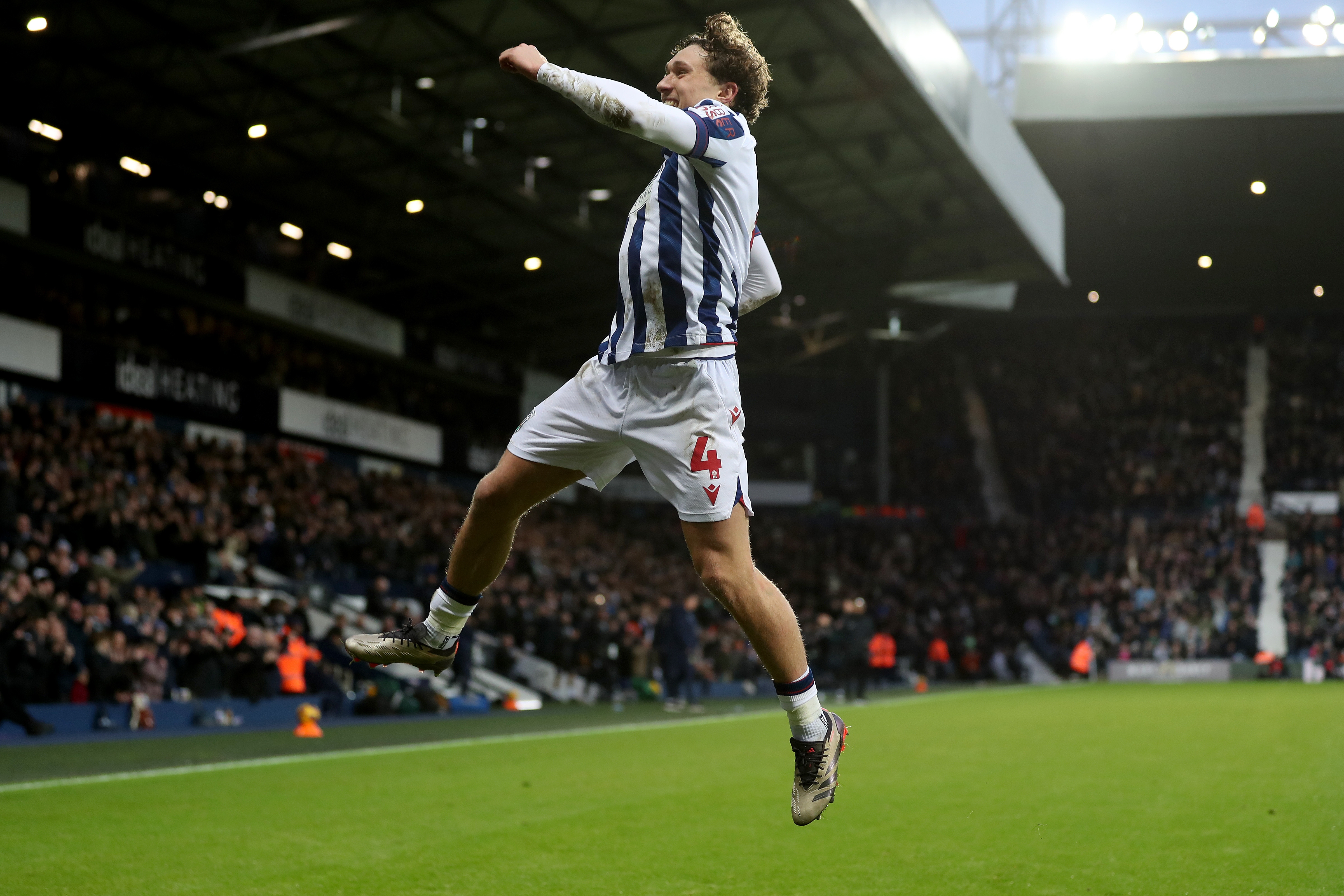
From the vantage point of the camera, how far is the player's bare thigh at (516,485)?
14.5 feet

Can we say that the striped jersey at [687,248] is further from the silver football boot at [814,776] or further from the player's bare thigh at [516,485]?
the silver football boot at [814,776]

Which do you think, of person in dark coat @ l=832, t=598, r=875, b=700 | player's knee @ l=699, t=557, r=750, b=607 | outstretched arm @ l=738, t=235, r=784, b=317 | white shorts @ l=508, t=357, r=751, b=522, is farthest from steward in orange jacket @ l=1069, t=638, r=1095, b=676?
player's knee @ l=699, t=557, r=750, b=607

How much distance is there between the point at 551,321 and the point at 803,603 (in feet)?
34.1

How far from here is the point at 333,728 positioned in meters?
15.0

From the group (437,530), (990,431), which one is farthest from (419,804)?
(990,431)

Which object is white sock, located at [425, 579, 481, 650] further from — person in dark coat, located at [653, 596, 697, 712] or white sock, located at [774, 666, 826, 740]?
person in dark coat, located at [653, 596, 697, 712]

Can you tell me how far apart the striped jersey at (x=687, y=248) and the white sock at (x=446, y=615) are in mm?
1025

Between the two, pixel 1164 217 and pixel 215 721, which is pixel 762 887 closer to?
pixel 215 721

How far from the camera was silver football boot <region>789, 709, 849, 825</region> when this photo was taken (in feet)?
14.2

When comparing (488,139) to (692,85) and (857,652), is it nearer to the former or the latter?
(857,652)

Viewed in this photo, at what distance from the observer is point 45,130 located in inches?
828

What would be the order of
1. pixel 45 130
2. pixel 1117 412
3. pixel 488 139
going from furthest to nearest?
pixel 1117 412, pixel 488 139, pixel 45 130

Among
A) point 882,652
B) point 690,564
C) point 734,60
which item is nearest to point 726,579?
point 734,60

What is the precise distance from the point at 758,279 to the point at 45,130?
1978 cm
